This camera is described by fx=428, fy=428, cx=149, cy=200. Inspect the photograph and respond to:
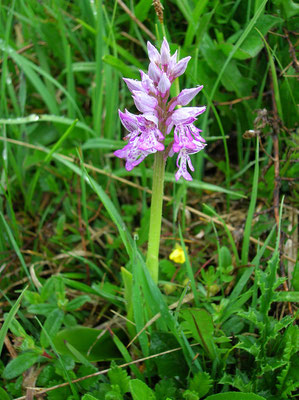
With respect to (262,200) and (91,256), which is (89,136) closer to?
(91,256)

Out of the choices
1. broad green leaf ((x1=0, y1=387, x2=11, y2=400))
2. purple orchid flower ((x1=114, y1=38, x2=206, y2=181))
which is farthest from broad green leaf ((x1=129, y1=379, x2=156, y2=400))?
purple orchid flower ((x1=114, y1=38, x2=206, y2=181))

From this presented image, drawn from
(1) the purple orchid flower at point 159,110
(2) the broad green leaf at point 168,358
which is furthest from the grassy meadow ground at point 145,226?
(1) the purple orchid flower at point 159,110

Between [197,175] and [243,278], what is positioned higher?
[197,175]

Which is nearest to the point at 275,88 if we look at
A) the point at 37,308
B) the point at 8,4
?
the point at 37,308

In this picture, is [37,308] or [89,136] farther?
[89,136]

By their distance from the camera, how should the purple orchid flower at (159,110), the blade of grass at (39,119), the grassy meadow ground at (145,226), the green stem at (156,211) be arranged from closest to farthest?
the purple orchid flower at (159,110), the green stem at (156,211), the grassy meadow ground at (145,226), the blade of grass at (39,119)

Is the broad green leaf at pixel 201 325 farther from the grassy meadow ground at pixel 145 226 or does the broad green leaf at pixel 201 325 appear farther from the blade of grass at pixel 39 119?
the blade of grass at pixel 39 119

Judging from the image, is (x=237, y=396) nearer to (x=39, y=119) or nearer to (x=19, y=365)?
(x=19, y=365)

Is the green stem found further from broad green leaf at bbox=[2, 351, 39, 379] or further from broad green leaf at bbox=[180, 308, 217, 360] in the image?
broad green leaf at bbox=[2, 351, 39, 379]
